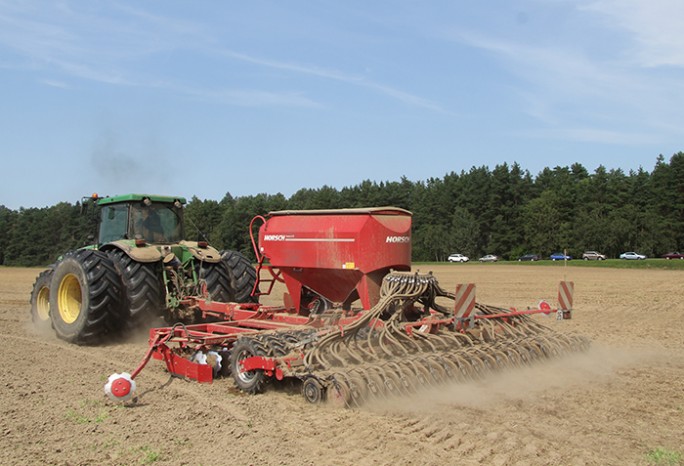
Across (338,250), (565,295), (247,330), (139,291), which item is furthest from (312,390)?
(565,295)

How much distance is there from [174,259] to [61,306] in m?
1.80

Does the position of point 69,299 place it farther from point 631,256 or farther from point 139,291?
point 631,256

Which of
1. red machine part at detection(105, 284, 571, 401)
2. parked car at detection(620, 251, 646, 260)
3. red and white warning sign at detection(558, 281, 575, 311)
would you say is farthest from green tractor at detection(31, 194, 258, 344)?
parked car at detection(620, 251, 646, 260)

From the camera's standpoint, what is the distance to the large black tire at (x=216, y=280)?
31.3ft

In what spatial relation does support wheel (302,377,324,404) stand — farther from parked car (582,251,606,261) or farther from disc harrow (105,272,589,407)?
parked car (582,251,606,261)

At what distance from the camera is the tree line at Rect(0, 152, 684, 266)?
63175mm

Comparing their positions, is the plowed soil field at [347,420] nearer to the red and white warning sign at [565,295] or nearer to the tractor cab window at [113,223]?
the red and white warning sign at [565,295]

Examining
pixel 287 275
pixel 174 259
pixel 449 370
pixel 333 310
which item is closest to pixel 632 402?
pixel 449 370

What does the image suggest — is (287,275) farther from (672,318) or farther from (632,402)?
(672,318)

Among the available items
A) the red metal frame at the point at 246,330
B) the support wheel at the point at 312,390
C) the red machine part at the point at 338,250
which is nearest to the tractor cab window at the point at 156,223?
the red metal frame at the point at 246,330

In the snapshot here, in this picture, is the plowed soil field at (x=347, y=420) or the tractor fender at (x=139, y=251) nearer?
the plowed soil field at (x=347, y=420)

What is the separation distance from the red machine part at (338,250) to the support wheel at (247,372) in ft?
5.51

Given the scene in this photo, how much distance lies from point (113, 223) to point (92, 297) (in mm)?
1914

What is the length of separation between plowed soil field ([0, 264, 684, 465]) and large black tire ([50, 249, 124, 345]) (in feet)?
2.35
